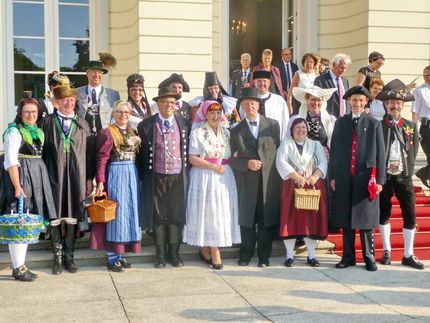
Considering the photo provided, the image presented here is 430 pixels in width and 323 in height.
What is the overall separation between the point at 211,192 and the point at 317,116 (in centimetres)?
144

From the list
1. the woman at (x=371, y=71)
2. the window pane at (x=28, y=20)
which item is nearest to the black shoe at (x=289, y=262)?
the woman at (x=371, y=71)

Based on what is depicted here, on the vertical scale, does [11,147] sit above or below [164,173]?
above

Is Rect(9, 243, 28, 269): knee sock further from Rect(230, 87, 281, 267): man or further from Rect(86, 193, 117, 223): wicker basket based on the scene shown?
Rect(230, 87, 281, 267): man

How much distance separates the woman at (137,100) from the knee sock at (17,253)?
165 centimetres

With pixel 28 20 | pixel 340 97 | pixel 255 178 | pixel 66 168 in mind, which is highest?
pixel 28 20

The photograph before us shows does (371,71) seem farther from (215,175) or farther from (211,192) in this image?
(211,192)

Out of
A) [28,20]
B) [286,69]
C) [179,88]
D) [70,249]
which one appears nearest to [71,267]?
[70,249]

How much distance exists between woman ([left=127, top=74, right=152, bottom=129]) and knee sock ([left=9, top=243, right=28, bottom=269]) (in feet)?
5.41

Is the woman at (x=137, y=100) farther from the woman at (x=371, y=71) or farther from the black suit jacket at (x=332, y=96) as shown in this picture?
the woman at (x=371, y=71)

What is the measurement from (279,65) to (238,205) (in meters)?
3.77

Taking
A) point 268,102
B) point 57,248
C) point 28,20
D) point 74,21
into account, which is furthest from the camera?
point 74,21

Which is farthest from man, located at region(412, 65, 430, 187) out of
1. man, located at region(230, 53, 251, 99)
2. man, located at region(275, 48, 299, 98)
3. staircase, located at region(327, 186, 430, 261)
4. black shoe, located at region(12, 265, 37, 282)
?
black shoe, located at region(12, 265, 37, 282)

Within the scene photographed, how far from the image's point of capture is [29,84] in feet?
31.5

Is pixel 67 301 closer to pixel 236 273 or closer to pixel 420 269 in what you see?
pixel 236 273
